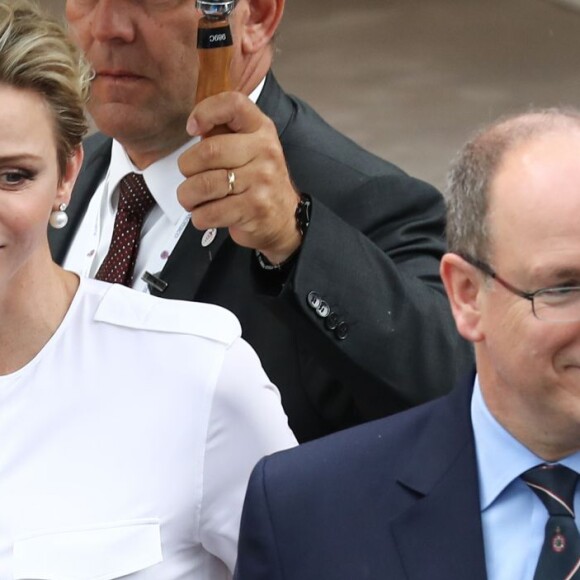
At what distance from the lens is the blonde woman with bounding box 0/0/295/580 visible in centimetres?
241

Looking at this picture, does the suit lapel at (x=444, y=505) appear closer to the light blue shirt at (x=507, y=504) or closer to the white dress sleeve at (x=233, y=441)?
the light blue shirt at (x=507, y=504)

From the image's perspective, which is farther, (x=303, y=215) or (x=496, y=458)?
(x=303, y=215)

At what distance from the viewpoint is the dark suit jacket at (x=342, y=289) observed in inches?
108

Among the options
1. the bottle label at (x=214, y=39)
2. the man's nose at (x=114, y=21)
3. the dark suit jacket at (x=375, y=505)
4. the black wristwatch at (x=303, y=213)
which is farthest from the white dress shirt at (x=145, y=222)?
the dark suit jacket at (x=375, y=505)

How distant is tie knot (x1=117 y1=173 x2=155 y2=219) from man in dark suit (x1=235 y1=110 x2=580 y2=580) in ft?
2.94

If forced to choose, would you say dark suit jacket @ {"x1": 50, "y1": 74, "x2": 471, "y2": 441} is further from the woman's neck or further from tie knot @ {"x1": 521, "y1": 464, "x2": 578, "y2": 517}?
tie knot @ {"x1": 521, "y1": 464, "x2": 578, "y2": 517}

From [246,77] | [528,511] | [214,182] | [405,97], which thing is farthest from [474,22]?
[528,511]

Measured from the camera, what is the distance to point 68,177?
2.50m

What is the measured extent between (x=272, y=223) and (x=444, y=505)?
1.95ft

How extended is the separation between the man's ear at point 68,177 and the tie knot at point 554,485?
29.3 inches

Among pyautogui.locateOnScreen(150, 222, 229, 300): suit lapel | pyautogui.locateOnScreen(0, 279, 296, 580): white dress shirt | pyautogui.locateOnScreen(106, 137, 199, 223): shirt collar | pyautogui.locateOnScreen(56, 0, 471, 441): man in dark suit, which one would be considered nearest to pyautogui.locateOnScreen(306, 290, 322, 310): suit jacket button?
pyautogui.locateOnScreen(56, 0, 471, 441): man in dark suit

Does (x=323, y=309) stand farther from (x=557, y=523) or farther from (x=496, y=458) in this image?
(x=557, y=523)

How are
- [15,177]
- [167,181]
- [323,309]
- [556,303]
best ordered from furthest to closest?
[167,181]
[323,309]
[15,177]
[556,303]

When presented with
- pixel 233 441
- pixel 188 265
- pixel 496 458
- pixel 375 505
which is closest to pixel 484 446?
pixel 496 458
